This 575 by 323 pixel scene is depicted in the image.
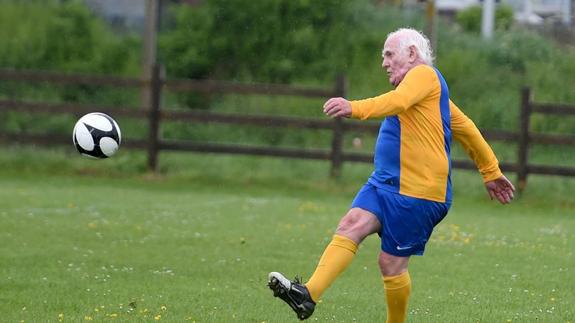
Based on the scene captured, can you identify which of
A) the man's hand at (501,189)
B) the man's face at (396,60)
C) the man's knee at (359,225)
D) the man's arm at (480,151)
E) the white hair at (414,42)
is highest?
the white hair at (414,42)

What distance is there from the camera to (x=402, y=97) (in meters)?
6.25

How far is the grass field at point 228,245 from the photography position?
806cm

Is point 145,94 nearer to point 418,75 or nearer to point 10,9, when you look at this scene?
point 10,9

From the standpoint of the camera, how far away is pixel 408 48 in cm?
659

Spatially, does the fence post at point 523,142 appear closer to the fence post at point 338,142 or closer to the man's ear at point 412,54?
the fence post at point 338,142

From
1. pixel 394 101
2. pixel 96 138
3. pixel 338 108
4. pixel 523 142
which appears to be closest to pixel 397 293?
pixel 394 101

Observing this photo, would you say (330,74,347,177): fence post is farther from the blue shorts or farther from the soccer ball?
the blue shorts

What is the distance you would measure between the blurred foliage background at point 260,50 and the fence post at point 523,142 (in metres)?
6.91

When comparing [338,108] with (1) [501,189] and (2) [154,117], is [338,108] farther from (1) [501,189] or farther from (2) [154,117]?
(2) [154,117]

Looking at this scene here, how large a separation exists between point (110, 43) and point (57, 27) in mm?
1285

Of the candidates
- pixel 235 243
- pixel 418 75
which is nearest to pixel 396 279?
pixel 418 75

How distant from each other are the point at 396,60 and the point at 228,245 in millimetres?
5311

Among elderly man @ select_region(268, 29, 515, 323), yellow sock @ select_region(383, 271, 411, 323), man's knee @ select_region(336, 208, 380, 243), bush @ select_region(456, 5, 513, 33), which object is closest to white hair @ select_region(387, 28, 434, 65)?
elderly man @ select_region(268, 29, 515, 323)

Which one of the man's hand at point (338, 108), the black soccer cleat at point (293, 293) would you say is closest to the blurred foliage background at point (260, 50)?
the black soccer cleat at point (293, 293)
